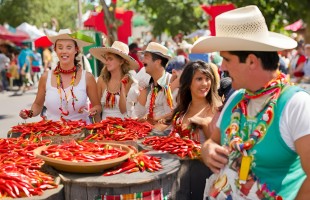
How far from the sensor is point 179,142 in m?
4.23

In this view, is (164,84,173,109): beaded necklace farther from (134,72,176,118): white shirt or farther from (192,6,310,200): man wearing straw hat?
(192,6,310,200): man wearing straw hat

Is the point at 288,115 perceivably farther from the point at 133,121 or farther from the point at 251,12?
the point at 133,121

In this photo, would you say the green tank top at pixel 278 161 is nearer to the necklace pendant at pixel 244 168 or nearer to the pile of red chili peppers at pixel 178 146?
the necklace pendant at pixel 244 168

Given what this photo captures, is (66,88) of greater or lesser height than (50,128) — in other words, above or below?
above

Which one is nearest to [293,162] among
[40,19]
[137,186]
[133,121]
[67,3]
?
[137,186]

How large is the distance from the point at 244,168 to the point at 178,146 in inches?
69.5

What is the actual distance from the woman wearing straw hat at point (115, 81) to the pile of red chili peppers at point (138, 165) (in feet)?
6.98

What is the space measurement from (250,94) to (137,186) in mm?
1207

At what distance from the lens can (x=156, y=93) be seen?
5.69 m

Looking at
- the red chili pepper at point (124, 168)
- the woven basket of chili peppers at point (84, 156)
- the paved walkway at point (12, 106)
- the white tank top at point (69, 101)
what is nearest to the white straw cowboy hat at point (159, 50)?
the white tank top at point (69, 101)

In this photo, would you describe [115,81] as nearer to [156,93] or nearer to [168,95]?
[156,93]

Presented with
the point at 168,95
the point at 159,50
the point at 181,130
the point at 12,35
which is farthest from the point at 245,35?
the point at 12,35

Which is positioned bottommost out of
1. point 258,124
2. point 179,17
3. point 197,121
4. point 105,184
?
point 105,184

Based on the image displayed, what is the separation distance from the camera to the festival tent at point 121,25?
53.7 feet
